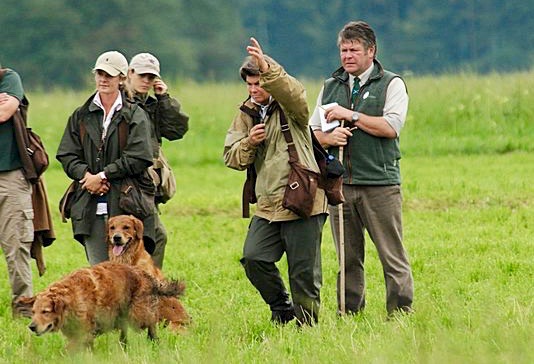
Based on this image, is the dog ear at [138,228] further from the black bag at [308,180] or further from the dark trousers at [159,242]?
the black bag at [308,180]

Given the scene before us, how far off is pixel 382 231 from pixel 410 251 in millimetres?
4076

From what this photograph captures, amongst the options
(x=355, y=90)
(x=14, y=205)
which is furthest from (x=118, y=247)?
(x=355, y=90)

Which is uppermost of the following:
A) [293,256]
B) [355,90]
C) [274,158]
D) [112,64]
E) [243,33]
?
[243,33]

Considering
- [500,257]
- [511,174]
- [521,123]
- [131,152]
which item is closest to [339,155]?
[131,152]

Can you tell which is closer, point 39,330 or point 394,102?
point 39,330

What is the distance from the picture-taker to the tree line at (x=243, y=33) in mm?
66000

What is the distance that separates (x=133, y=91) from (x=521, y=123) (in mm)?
14606

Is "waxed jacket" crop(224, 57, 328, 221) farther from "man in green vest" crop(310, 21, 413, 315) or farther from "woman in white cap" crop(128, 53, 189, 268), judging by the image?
"woman in white cap" crop(128, 53, 189, 268)

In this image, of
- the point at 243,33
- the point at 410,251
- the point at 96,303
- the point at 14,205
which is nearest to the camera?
the point at 96,303

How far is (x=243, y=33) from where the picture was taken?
77750 millimetres

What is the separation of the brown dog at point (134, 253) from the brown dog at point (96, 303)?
0.41m

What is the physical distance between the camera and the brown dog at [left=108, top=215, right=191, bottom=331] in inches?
378

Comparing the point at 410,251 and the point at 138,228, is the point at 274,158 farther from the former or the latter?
the point at 410,251

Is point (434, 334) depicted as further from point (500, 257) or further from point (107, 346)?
point (500, 257)
